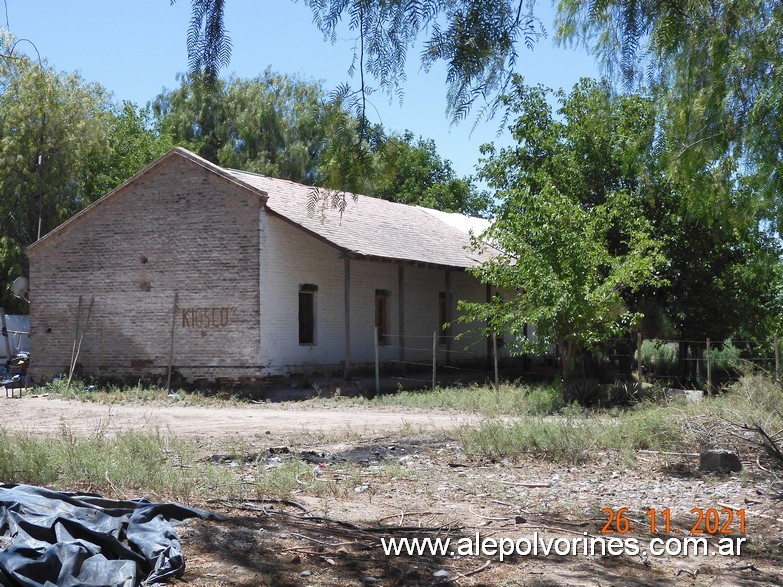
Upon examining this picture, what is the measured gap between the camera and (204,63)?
21.9 ft

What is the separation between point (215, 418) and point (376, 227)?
1119 centimetres

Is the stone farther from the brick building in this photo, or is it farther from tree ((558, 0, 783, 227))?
the brick building

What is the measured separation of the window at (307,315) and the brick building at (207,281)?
0.04 metres

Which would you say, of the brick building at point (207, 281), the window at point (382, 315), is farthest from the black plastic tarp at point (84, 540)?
the window at point (382, 315)

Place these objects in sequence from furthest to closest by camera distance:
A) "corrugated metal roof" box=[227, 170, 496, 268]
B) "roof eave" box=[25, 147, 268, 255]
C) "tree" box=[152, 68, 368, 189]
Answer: "tree" box=[152, 68, 368, 189] → "corrugated metal roof" box=[227, 170, 496, 268] → "roof eave" box=[25, 147, 268, 255]

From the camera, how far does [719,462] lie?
9.85 metres

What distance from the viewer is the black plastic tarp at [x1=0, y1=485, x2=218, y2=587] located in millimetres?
5258

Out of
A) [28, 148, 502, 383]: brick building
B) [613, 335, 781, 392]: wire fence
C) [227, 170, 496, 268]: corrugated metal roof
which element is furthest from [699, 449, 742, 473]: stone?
[28, 148, 502, 383]: brick building

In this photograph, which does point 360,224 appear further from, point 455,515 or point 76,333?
point 455,515

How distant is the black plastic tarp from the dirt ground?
0.25m

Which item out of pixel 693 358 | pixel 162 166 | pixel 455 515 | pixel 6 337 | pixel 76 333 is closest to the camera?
pixel 455 515

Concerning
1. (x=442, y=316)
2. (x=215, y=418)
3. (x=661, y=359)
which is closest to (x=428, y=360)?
(x=442, y=316)

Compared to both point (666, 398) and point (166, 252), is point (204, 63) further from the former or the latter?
point (166, 252)

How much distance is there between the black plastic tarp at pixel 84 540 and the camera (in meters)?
5.26
